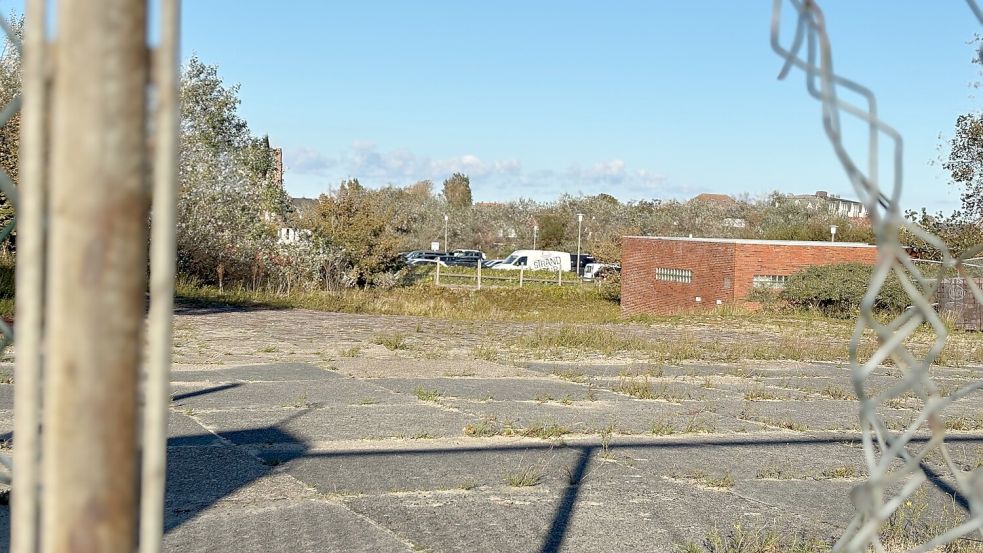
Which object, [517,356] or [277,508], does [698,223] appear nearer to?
[517,356]

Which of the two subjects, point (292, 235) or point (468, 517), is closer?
point (468, 517)

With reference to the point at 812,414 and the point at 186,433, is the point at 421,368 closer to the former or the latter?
the point at 812,414

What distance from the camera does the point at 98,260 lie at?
0.94 m

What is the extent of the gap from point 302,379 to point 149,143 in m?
10.4

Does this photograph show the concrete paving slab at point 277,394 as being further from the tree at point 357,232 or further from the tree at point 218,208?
the tree at point 357,232

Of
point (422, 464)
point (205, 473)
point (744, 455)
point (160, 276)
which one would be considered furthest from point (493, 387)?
point (160, 276)

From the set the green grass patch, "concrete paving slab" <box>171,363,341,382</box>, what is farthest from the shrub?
the green grass patch

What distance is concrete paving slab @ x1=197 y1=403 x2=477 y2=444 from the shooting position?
754 cm

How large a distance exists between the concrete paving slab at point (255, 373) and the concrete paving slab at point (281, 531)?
573cm

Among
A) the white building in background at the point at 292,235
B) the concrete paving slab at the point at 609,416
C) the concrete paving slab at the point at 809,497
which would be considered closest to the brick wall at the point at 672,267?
the white building in background at the point at 292,235

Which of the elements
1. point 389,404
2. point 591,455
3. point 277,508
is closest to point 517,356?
point 389,404

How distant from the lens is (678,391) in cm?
1111

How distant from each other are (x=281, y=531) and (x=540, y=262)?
6132 centimetres

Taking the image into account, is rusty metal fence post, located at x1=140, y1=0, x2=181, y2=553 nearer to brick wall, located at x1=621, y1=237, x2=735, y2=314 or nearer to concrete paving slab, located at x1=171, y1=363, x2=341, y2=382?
concrete paving slab, located at x1=171, y1=363, x2=341, y2=382
